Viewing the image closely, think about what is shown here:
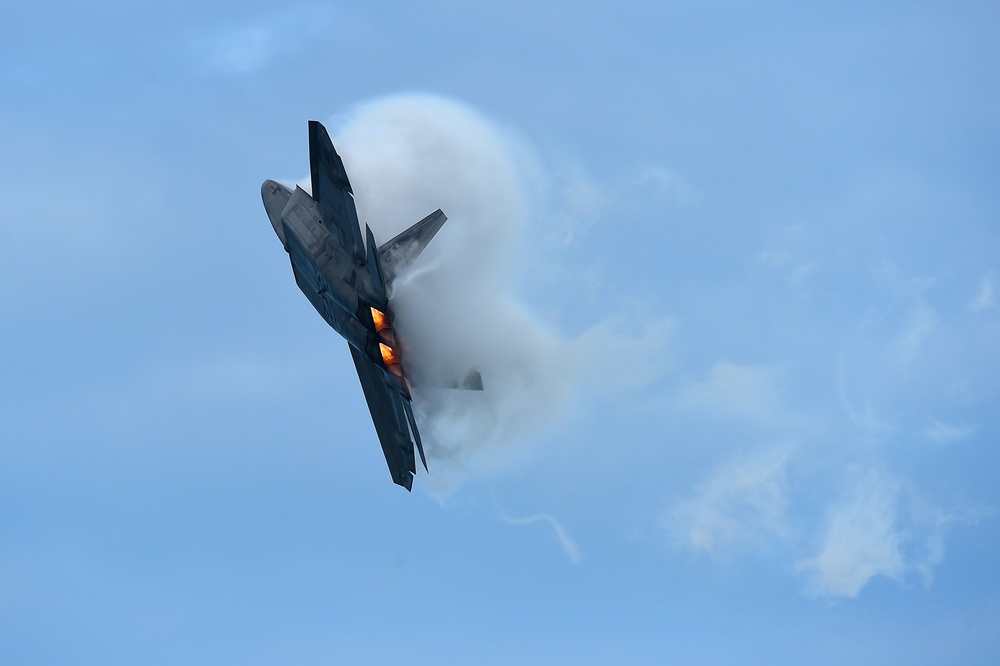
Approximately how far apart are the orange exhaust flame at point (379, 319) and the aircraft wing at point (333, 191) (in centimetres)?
229

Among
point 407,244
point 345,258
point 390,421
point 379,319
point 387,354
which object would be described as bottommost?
point 390,421

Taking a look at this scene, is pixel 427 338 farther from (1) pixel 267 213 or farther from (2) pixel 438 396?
(1) pixel 267 213

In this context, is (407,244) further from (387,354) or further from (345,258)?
(387,354)

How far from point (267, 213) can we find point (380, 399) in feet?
33.5

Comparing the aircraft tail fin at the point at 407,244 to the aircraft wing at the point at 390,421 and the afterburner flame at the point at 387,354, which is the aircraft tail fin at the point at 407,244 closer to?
the afterburner flame at the point at 387,354

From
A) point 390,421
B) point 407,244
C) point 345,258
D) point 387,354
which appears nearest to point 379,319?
point 387,354

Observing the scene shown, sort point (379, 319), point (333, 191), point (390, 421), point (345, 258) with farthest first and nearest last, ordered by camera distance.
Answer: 1. point (390, 421)
2. point (379, 319)
3. point (345, 258)
4. point (333, 191)

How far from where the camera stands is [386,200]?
167 ft

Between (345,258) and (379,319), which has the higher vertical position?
(345,258)

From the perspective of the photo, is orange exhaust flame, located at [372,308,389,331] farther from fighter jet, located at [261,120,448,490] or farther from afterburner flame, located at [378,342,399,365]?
afterburner flame, located at [378,342,399,365]

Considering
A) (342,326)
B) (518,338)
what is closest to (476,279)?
(518,338)

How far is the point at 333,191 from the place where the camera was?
156 feet

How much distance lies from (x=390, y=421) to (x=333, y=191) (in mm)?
11800

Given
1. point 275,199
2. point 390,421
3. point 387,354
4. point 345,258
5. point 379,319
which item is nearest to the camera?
point 345,258
